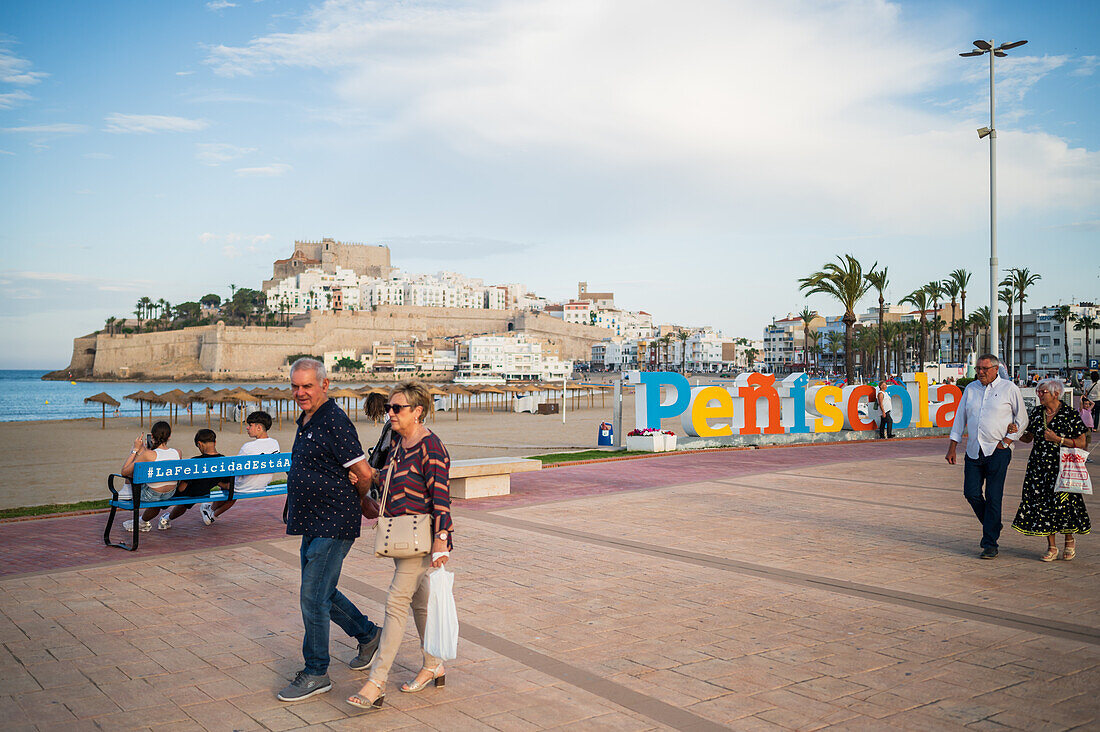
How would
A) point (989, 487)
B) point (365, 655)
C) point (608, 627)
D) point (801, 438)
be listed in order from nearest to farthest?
point (365, 655) < point (608, 627) < point (989, 487) < point (801, 438)

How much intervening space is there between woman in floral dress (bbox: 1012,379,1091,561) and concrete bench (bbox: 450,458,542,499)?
608cm

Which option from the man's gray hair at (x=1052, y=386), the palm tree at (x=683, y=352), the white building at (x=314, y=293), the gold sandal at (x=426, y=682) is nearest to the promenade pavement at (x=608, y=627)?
the gold sandal at (x=426, y=682)

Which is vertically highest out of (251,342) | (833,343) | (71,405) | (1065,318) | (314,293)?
(314,293)

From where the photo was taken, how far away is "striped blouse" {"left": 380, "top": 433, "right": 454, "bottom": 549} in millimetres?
4055

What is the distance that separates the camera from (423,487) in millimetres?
4082

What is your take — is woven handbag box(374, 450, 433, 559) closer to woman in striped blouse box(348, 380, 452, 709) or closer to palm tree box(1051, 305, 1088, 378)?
woman in striped blouse box(348, 380, 452, 709)

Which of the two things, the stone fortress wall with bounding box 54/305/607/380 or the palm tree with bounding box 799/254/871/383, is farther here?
the stone fortress wall with bounding box 54/305/607/380

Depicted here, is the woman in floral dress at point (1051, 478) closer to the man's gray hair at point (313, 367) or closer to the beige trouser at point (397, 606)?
the beige trouser at point (397, 606)

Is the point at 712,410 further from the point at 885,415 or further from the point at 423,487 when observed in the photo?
the point at 423,487

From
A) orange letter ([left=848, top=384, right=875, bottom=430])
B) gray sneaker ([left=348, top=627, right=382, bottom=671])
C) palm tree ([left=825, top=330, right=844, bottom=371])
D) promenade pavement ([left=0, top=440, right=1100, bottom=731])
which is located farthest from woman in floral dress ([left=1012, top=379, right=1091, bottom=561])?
palm tree ([left=825, top=330, right=844, bottom=371])

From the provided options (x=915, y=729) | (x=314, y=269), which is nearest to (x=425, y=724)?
(x=915, y=729)

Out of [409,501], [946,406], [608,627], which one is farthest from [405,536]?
[946,406]

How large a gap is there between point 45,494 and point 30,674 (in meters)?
12.0

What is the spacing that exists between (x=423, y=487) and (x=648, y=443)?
44.5 feet
